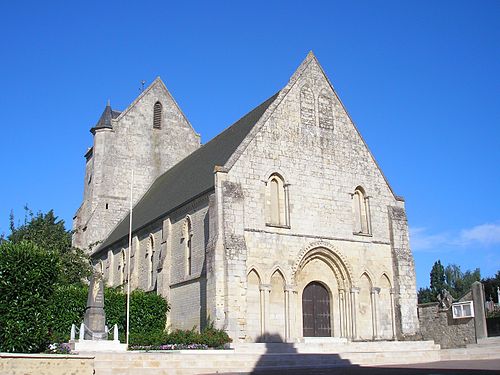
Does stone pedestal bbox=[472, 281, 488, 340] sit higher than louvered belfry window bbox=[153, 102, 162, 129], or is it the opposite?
louvered belfry window bbox=[153, 102, 162, 129]

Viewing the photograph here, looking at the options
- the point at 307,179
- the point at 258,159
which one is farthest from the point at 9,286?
the point at 307,179

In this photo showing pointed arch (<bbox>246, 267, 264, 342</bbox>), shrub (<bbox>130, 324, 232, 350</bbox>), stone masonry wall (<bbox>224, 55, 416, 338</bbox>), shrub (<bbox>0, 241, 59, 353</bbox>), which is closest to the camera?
shrub (<bbox>0, 241, 59, 353</bbox>)

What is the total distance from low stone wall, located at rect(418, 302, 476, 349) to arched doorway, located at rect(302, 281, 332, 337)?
5.16 m

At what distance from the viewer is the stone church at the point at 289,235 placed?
84.7 ft

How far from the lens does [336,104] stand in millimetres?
31188

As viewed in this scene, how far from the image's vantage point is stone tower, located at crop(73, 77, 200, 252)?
144 ft

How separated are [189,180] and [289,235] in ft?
27.1

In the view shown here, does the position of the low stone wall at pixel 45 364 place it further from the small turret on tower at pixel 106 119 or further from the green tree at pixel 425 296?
the green tree at pixel 425 296

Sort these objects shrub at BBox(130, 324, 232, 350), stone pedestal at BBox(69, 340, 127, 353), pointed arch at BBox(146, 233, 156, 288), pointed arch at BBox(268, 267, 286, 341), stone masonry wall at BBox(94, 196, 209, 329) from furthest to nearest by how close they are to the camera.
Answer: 1. pointed arch at BBox(146, 233, 156, 288)
2. stone masonry wall at BBox(94, 196, 209, 329)
3. pointed arch at BBox(268, 267, 286, 341)
4. shrub at BBox(130, 324, 232, 350)
5. stone pedestal at BBox(69, 340, 127, 353)

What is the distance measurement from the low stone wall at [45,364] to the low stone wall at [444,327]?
1858 centimetres

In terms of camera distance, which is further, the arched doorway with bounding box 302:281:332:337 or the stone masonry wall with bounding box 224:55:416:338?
the arched doorway with bounding box 302:281:332:337

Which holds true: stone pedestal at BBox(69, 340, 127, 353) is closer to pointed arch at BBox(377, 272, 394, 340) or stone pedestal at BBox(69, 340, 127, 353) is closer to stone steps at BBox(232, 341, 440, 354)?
stone steps at BBox(232, 341, 440, 354)

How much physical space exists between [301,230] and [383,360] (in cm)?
825

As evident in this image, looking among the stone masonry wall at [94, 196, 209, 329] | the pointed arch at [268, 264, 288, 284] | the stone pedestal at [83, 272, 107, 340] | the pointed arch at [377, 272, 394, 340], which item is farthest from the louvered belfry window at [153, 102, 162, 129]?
the stone pedestal at [83, 272, 107, 340]
